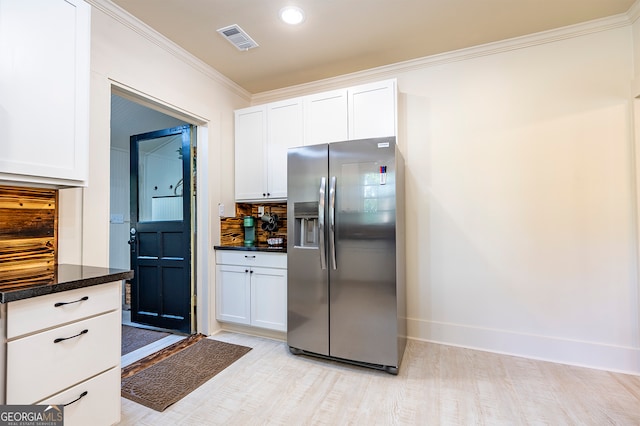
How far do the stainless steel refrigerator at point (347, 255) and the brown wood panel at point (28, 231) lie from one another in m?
1.60

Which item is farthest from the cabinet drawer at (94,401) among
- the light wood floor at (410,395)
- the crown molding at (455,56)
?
the crown molding at (455,56)

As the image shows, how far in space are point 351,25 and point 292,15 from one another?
1.59ft

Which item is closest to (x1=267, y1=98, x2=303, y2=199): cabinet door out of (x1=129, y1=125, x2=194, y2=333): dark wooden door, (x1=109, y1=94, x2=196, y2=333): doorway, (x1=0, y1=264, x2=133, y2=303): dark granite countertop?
(x1=129, y1=125, x2=194, y2=333): dark wooden door

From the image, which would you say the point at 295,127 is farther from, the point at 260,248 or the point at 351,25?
the point at 260,248

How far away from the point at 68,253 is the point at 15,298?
33.8 inches

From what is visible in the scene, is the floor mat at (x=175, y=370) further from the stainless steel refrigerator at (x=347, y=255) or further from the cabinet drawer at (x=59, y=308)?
the cabinet drawer at (x=59, y=308)

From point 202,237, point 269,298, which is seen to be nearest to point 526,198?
point 269,298

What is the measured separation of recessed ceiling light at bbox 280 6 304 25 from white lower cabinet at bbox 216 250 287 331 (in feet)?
6.46

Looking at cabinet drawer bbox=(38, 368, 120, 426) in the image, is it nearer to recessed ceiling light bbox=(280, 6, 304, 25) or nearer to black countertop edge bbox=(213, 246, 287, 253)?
black countertop edge bbox=(213, 246, 287, 253)

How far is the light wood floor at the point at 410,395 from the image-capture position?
5.67 ft

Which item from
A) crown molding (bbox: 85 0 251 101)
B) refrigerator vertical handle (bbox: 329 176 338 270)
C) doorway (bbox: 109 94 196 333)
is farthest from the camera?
doorway (bbox: 109 94 196 333)

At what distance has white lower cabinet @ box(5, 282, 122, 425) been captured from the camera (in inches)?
47.9

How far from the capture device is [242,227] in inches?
136

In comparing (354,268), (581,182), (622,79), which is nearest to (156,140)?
(354,268)
